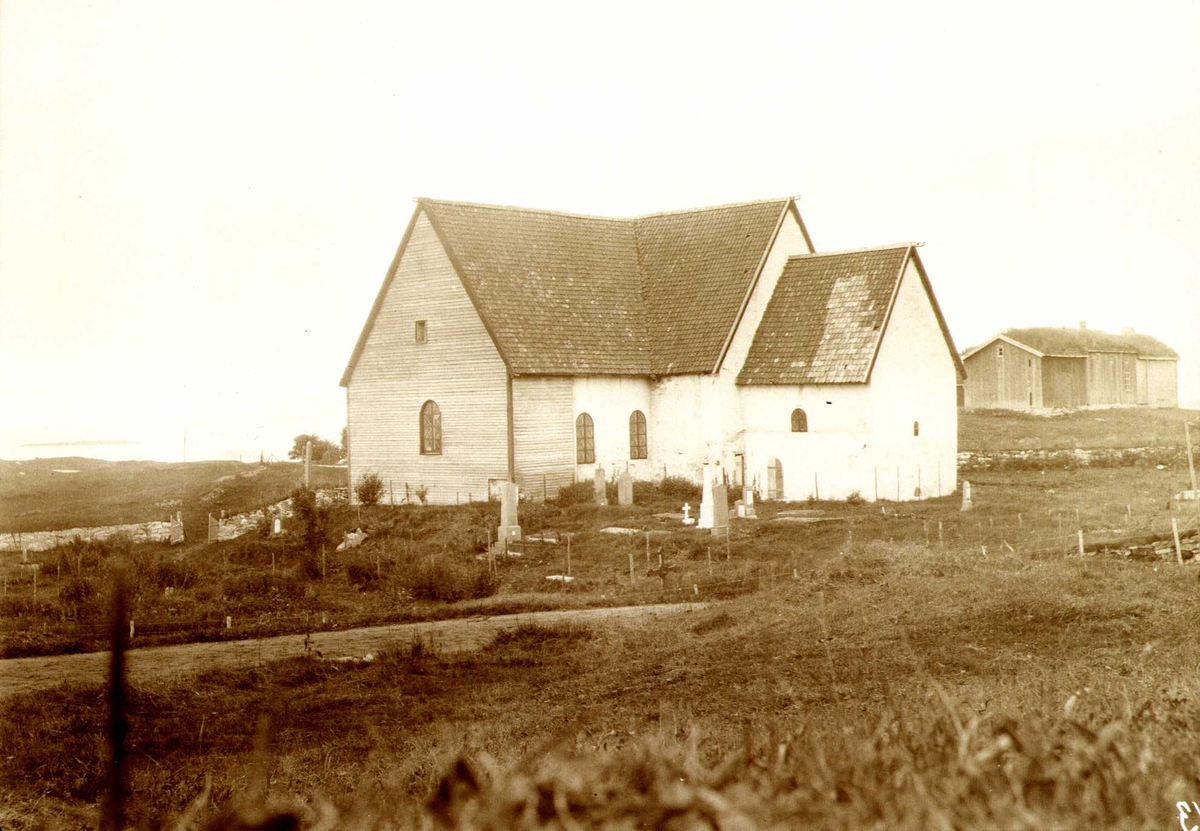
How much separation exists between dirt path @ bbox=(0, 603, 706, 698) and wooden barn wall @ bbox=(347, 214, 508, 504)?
14.6m

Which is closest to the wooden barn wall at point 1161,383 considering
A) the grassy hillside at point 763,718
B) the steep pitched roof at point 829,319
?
the steep pitched roof at point 829,319

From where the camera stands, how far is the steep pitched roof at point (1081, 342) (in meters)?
59.7

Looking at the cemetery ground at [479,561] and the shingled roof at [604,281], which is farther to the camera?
the shingled roof at [604,281]

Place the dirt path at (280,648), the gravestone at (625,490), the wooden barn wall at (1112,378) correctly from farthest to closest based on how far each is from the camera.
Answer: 1. the wooden barn wall at (1112,378)
2. the gravestone at (625,490)
3. the dirt path at (280,648)

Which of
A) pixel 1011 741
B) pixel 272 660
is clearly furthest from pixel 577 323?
pixel 1011 741

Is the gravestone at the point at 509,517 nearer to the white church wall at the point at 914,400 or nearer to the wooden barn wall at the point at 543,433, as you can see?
the wooden barn wall at the point at 543,433

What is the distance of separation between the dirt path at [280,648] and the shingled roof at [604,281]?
49.1 ft

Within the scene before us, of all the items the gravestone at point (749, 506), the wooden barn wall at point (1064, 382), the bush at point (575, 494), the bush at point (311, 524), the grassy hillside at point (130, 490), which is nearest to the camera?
the bush at point (311, 524)

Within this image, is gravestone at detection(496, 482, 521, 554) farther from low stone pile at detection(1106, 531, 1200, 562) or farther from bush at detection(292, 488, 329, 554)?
low stone pile at detection(1106, 531, 1200, 562)

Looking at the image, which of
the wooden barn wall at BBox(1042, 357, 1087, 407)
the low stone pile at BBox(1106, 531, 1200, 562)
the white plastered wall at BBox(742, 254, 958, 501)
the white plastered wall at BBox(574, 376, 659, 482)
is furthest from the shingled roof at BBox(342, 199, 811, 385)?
the wooden barn wall at BBox(1042, 357, 1087, 407)

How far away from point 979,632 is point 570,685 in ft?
16.5

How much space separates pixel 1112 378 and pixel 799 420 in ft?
115

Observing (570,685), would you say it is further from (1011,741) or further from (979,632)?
(1011,741)

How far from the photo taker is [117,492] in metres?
41.6
